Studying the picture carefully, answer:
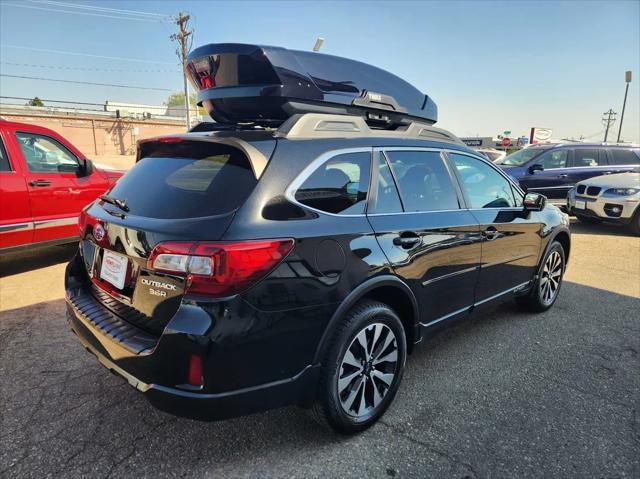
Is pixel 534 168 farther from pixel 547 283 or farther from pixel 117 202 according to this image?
pixel 117 202

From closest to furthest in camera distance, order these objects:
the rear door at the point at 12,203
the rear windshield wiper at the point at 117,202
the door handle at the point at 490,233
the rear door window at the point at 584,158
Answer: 1. the rear windshield wiper at the point at 117,202
2. the door handle at the point at 490,233
3. the rear door at the point at 12,203
4. the rear door window at the point at 584,158

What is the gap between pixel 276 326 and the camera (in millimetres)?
1998

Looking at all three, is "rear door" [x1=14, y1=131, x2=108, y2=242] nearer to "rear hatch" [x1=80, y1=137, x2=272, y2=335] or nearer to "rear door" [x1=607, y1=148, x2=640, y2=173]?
"rear hatch" [x1=80, y1=137, x2=272, y2=335]

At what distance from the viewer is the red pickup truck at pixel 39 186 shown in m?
5.00

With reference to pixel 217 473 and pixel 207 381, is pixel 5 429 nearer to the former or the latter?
pixel 217 473

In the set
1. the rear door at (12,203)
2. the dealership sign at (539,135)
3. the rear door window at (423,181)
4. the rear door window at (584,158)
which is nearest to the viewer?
the rear door window at (423,181)

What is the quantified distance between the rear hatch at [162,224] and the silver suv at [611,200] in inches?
355

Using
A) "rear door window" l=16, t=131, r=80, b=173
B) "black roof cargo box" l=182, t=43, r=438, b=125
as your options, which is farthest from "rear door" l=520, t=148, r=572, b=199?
"rear door window" l=16, t=131, r=80, b=173

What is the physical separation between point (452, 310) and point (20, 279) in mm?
4914

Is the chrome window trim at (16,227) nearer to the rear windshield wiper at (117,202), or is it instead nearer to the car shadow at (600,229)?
the rear windshield wiper at (117,202)

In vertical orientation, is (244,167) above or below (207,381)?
above

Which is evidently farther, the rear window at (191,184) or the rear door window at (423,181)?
the rear door window at (423,181)

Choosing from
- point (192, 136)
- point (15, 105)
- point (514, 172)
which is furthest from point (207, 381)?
point (15, 105)

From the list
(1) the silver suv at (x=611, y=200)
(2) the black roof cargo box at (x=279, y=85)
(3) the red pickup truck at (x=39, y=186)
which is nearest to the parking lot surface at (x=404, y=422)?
(3) the red pickup truck at (x=39, y=186)
